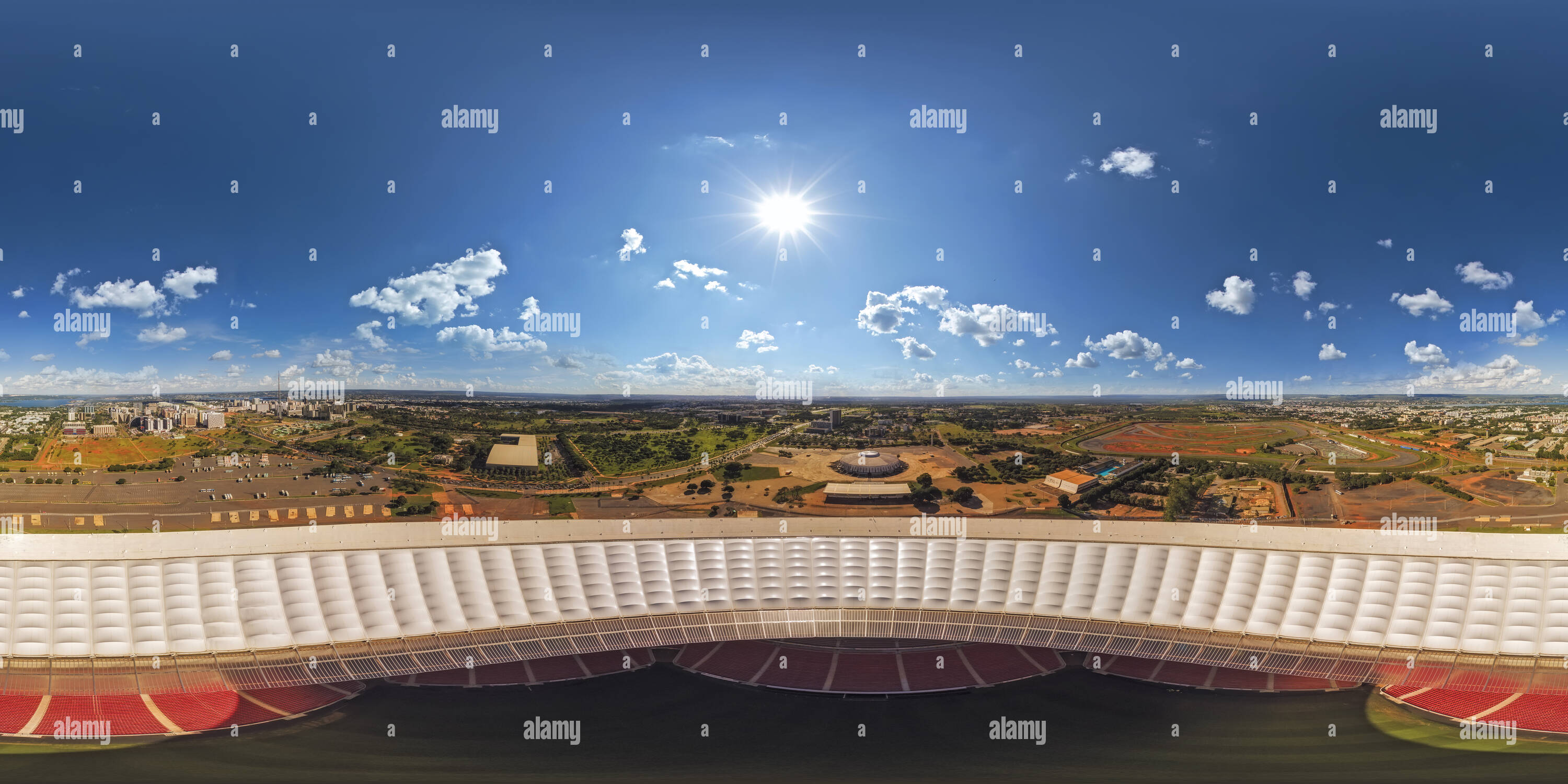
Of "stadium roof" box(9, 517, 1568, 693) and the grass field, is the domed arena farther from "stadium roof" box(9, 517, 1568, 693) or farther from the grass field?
the grass field

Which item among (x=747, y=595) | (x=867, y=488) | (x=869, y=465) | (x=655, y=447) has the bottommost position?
(x=747, y=595)

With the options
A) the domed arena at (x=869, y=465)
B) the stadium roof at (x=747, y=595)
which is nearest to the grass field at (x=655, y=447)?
the domed arena at (x=869, y=465)

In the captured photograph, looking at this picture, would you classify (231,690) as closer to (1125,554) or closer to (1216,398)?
(1125,554)

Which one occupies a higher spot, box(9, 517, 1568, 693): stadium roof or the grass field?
the grass field

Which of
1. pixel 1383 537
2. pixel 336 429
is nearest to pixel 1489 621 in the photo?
pixel 1383 537

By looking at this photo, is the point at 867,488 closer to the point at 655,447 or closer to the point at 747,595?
the point at 747,595

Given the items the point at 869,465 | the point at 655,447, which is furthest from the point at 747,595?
the point at 655,447

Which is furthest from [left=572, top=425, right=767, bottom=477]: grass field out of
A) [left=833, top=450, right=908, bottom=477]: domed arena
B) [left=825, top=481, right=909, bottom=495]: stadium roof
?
[left=825, top=481, right=909, bottom=495]: stadium roof

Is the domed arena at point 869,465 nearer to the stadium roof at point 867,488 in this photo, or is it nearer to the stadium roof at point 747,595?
the stadium roof at point 867,488
